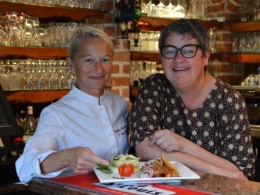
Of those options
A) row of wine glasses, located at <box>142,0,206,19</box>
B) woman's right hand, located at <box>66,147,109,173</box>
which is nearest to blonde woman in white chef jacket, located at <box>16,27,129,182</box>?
woman's right hand, located at <box>66,147,109,173</box>

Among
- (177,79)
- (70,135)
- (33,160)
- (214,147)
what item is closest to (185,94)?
(177,79)

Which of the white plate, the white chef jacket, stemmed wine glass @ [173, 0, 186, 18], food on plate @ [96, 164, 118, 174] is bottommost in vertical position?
the white plate

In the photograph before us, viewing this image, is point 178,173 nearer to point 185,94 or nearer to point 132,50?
point 185,94

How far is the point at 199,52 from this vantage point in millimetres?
2332

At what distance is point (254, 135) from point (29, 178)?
2590mm

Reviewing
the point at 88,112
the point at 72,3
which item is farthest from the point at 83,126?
the point at 72,3

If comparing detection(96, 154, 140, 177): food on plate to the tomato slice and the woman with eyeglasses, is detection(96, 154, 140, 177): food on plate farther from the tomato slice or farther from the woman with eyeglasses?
the woman with eyeglasses

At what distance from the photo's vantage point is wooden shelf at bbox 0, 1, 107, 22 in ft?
10.3

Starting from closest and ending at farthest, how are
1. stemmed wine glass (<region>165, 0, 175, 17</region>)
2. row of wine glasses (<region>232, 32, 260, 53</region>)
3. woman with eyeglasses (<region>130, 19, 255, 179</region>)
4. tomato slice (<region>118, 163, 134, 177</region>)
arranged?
tomato slice (<region>118, 163, 134, 177</region>), woman with eyeglasses (<region>130, 19, 255, 179</region>), stemmed wine glass (<region>165, 0, 175, 17</region>), row of wine glasses (<region>232, 32, 260, 53</region>)

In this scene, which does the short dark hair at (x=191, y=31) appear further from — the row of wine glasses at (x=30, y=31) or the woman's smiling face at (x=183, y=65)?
the row of wine glasses at (x=30, y=31)

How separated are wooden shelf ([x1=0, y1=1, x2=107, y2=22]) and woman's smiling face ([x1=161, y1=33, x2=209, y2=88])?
126 cm

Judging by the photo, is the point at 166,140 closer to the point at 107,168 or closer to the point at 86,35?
the point at 107,168

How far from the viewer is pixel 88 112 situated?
2.36m

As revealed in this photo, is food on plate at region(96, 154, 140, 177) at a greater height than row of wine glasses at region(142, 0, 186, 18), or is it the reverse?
row of wine glasses at region(142, 0, 186, 18)
